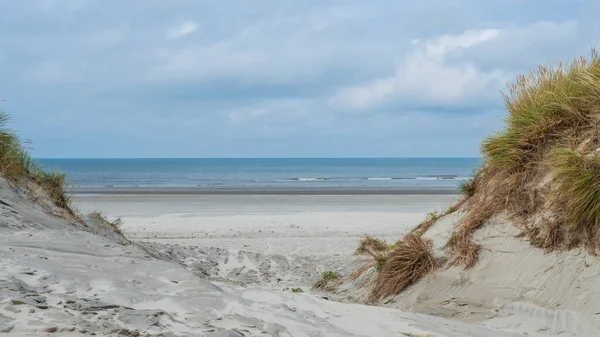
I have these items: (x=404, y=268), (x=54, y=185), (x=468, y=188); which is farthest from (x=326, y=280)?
(x=54, y=185)

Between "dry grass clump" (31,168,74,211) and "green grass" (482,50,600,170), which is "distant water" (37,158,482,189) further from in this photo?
"green grass" (482,50,600,170)

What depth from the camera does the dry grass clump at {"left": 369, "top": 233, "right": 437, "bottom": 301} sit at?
702 cm

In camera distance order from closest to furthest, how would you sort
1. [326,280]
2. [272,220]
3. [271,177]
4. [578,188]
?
[578,188] < [326,280] < [272,220] < [271,177]

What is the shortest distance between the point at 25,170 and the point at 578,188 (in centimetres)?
824

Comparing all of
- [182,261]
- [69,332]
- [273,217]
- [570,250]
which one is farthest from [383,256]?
[273,217]

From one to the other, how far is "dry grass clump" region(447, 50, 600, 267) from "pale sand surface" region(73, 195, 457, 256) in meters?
4.54

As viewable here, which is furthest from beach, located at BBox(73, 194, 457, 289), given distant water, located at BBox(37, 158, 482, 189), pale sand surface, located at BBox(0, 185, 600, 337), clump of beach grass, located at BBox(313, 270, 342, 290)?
distant water, located at BBox(37, 158, 482, 189)

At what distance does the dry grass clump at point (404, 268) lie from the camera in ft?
23.0

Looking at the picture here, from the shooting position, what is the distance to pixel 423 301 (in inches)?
257

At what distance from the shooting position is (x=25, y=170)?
9.42 meters

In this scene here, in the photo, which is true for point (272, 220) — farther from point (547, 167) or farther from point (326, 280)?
point (547, 167)

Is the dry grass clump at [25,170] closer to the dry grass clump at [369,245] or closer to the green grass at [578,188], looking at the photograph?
the dry grass clump at [369,245]

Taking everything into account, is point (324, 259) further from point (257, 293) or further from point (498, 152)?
point (257, 293)

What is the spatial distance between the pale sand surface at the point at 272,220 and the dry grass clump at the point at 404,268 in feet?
13.5
